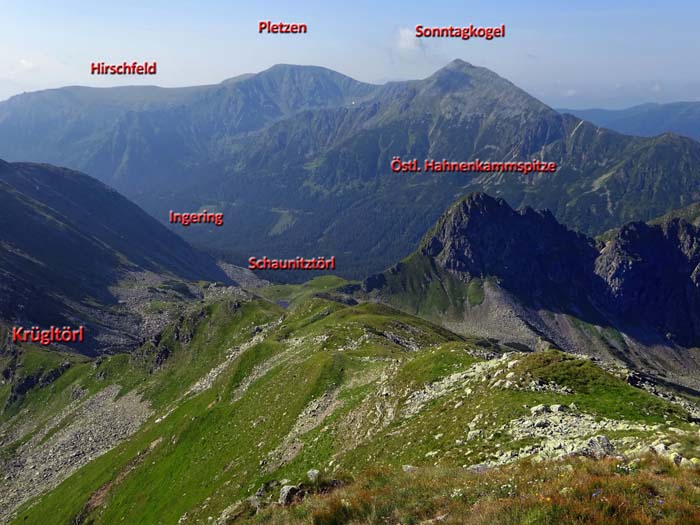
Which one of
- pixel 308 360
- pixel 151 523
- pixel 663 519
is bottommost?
pixel 151 523

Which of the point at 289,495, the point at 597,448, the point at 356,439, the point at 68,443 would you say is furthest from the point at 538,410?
the point at 68,443

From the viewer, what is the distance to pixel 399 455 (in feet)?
125

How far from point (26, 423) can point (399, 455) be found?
158 m

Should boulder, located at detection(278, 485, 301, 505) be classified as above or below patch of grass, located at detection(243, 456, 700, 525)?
below

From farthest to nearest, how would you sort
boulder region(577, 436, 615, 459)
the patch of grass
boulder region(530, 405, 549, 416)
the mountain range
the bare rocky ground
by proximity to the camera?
the bare rocky ground < boulder region(530, 405, 549, 416) < boulder region(577, 436, 615, 459) < the mountain range < the patch of grass

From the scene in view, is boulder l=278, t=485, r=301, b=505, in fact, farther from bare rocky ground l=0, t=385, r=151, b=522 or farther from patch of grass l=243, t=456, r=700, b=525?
bare rocky ground l=0, t=385, r=151, b=522

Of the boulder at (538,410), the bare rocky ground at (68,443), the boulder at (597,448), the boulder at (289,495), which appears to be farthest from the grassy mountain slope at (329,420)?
the bare rocky ground at (68,443)

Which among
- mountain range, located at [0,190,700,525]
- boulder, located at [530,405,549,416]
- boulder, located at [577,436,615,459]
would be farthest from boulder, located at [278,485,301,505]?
boulder, located at [530,405,549,416]

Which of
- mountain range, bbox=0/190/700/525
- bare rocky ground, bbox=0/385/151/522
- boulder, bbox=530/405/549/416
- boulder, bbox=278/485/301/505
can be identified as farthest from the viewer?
bare rocky ground, bbox=0/385/151/522

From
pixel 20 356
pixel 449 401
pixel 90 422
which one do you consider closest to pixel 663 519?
pixel 449 401

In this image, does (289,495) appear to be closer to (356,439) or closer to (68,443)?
(356,439)

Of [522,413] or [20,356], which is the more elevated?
[522,413]

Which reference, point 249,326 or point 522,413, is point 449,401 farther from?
point 249,326

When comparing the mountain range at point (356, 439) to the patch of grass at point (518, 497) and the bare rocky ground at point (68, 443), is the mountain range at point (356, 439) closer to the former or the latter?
the patch of grass at point (518, 497)
